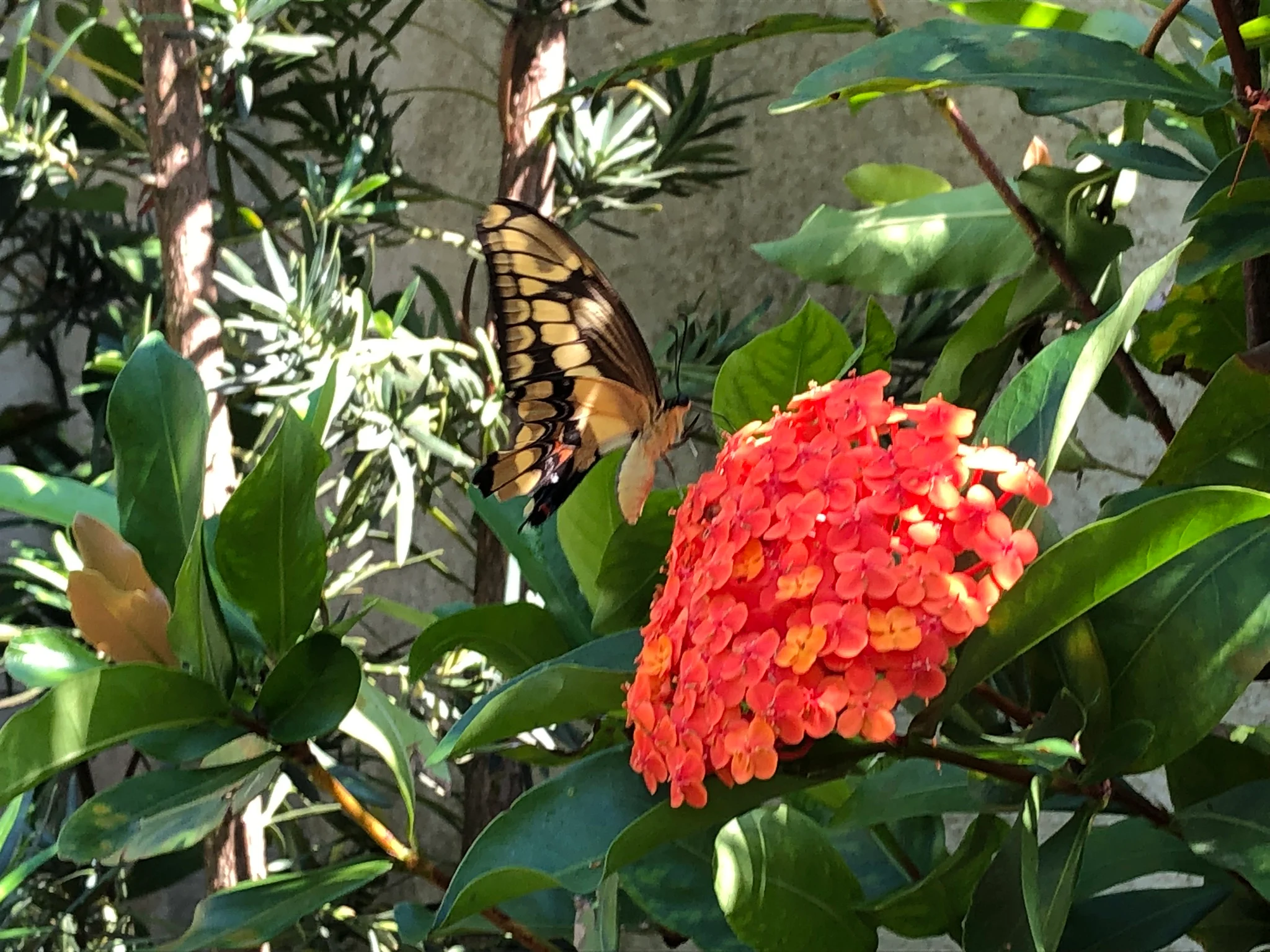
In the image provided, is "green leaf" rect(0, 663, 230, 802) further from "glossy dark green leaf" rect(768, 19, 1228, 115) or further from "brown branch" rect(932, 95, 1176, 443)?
"brown branch" rect(932, 95, 1176, 443)

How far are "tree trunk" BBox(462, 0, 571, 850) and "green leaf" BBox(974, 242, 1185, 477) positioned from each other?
0.61m

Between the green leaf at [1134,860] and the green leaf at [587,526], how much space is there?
27 cm

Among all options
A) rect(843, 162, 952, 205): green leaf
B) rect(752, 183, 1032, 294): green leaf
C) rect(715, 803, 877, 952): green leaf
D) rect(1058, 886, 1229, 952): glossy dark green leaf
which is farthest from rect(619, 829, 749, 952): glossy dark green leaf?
rect(843, 162, 952, 205): green leaf

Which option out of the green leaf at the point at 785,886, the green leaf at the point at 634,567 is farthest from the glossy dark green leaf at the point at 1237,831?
the green leaf at the point at 634,567

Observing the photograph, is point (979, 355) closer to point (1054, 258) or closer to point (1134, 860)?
Answer: point (1054, 258)

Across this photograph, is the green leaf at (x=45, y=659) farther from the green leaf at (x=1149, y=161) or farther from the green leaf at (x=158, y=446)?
the green leaf at (x=1149, y=161)

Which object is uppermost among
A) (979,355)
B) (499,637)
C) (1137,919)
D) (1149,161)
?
(1149,161)

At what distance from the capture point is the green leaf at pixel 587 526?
1.76ft

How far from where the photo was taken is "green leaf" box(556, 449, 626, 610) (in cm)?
54

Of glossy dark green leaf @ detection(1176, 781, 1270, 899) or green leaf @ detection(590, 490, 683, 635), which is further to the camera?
green leaf @ detection(590, 490, 683, 635)

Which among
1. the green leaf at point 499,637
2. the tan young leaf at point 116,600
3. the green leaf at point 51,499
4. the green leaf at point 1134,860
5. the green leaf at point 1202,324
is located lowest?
the green leaf at point 1134,860

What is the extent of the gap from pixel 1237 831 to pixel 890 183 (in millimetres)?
500

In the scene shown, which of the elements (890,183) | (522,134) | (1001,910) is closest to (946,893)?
(1001,910)

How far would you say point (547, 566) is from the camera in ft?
1.86
